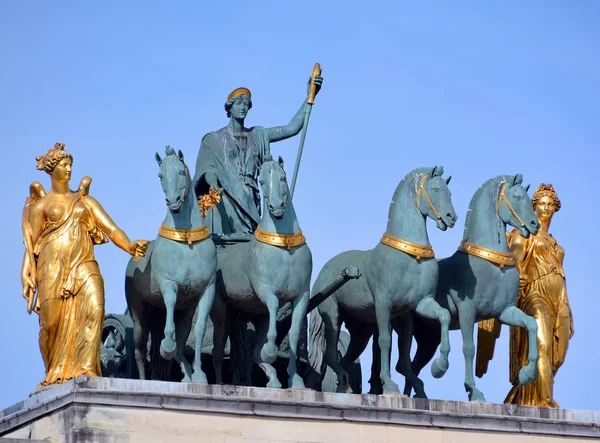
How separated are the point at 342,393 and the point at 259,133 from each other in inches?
164

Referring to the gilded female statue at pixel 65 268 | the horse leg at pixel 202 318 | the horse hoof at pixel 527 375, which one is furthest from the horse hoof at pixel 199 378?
the horse hoof at pixel 527 375

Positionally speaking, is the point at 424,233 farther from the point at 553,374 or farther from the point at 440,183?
the point at 553,374

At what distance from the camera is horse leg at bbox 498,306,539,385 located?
3200cm

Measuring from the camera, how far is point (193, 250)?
31.4 metres

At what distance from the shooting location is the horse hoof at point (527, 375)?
3197 cm

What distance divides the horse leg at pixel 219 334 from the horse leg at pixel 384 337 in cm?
185

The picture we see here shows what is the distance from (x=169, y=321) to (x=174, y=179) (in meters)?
1.63

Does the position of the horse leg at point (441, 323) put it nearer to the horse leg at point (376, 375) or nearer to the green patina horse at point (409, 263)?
the green patina horse at point (409, 263)

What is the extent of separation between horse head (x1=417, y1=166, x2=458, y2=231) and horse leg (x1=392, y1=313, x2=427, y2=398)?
1576 mm

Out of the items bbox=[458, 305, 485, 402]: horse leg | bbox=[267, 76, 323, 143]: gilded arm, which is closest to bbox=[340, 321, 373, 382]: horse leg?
bbox=[458, 305, 485, 402]: horse leg

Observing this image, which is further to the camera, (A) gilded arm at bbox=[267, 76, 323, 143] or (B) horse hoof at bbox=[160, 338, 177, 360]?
(A) gilded arm at bbox=[267, 76, 323, 143]

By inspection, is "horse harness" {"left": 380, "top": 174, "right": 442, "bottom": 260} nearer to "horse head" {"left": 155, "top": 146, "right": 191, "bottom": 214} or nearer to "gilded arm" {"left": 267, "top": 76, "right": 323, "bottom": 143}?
"horse head" {"left": 155, "top": 146, "right": 191, "bottom": 214}

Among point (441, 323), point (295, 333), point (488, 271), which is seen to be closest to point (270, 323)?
point (295, 333)

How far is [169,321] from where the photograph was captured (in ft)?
102
